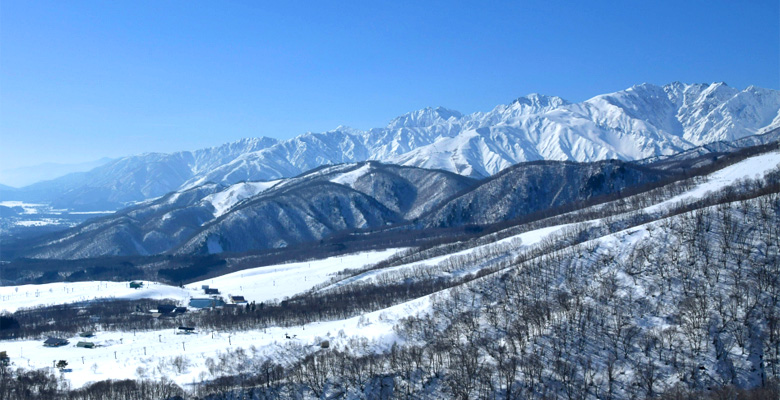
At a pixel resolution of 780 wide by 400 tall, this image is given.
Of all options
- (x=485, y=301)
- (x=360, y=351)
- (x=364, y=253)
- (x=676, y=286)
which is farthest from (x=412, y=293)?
(x=364, y=253)

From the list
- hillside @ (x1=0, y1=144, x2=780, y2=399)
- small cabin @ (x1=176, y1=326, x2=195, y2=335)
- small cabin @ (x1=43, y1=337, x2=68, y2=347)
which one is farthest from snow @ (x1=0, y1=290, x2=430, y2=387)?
small cabin @ (x1=176, y1=326, x2=195, y2=335)

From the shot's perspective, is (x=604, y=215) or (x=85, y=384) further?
(x=604, y=215)

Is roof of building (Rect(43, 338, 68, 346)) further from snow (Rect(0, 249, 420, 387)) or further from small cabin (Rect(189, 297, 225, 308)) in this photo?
small cabin (Rect(189, 297, 225, 308))

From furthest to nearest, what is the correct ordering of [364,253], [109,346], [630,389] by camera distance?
[364,253] < [109,346] < [630,389]

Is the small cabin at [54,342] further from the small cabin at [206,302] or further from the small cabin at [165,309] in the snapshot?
the small cabin at [206,302]

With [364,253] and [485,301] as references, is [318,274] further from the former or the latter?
[485,301]

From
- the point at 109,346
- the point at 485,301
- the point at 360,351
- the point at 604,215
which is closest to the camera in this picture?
the point at 360,351

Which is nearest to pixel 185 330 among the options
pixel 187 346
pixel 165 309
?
pixel 187 346

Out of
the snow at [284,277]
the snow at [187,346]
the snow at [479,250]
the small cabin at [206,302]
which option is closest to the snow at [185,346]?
the snow at [187,346]
